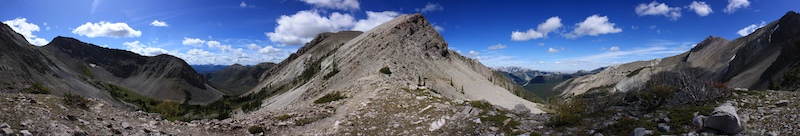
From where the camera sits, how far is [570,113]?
714 inches

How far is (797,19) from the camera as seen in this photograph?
199m

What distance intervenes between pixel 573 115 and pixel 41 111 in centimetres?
2438

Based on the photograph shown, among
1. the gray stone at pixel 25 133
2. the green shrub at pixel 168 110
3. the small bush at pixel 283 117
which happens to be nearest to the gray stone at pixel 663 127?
the small bush at pixel 283 117

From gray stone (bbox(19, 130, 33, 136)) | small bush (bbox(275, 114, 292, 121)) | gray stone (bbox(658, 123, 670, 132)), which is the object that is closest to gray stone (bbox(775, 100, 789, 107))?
gray stone (bbox(658, 123, 670, 132))

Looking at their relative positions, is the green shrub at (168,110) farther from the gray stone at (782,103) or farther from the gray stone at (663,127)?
the gray stone at (782,103)

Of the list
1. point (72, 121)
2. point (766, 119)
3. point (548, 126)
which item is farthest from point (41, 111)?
point (766, 119)

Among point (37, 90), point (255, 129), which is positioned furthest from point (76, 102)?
point (37, 90)

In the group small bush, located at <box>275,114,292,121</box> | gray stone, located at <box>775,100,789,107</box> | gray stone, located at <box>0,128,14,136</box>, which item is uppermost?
gray stone, located at <box>775,100,789,107</box>

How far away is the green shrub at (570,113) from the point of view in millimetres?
17734

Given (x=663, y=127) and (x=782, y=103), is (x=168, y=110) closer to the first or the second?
(x=663, y=127)

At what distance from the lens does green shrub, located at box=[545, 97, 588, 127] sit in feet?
58.2

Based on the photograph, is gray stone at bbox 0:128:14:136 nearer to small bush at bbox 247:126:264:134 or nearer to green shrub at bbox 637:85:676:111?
small bush at bbox 247:126:264:134

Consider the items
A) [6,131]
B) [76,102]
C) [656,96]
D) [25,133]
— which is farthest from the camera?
[76,102]

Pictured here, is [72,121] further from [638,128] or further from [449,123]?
[638,128]
